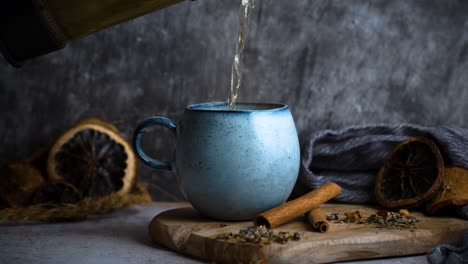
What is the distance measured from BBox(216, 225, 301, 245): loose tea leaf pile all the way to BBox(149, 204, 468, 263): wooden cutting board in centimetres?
2

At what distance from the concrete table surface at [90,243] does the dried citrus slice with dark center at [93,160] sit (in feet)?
0.33

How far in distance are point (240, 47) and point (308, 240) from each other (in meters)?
0.73

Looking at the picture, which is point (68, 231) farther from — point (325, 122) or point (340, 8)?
point (340, 8)

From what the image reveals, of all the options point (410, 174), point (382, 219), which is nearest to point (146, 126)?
point (382, 219)

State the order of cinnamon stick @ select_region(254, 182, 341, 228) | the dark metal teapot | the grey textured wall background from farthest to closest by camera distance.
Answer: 1. the grey textured wall background
2. cinnamon stick @ select_region(254, 182, 341, 228)
3. the dark metal teapot

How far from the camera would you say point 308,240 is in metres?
1.10

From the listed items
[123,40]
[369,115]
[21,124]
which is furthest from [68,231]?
[369,115]

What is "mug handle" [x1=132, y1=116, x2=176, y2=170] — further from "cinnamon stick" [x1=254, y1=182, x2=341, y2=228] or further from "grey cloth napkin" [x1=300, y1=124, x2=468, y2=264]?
"grey cloth napkin" [x1=300, y1=124, x2=468, y2=264]

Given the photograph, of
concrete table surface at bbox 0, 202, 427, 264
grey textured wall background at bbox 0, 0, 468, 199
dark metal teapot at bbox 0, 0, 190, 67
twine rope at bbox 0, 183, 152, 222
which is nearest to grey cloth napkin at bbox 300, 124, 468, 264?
A: grey textured wall background at bbox 0, 0, 468, 199

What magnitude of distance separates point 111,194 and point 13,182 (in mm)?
286

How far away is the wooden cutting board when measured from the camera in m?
1.07

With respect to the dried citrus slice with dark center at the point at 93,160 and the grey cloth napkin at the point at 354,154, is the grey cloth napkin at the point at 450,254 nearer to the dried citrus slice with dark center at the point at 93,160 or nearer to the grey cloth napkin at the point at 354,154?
the grey cloth napkin at the point at 354,154

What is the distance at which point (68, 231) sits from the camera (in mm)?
1378

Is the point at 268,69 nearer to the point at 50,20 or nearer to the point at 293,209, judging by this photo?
A: the point at 293,209
